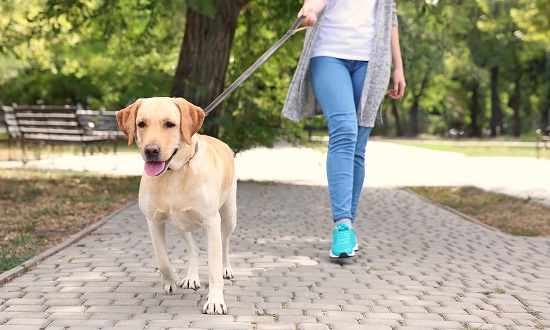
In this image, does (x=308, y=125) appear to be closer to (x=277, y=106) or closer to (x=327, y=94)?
(x=277, y=106)

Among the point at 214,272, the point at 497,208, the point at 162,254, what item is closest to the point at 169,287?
the point at 162,254

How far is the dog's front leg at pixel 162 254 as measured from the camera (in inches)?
177

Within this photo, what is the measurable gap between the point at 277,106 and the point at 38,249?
730 cm

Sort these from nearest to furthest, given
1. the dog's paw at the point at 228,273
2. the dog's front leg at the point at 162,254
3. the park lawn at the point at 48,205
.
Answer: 1. the dog's front leg at the point at 162,254
2. the dog's paw at the point at 228,273
3. the park lawn at the point at 48,205

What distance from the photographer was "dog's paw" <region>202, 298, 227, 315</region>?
14.2ft

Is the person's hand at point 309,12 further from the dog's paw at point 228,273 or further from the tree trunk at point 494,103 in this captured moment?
the tree trunk at point 494,103

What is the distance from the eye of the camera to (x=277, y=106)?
13.6m

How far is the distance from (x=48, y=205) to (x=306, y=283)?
577 centimetres

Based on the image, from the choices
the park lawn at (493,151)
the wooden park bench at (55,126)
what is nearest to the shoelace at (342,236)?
the wooden park bench at (55,126)

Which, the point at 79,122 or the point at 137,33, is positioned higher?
the point at 137,33

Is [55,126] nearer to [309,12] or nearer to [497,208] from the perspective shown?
[497,208]

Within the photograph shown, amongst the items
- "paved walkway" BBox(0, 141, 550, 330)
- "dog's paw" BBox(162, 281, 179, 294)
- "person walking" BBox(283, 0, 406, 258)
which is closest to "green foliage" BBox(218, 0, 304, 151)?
"paved walkway" BBox(0, 141, 550, 330)

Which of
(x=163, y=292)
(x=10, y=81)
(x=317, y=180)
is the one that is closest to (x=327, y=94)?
(x=163, y=292)

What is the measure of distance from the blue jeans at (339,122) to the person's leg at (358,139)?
1 cm
